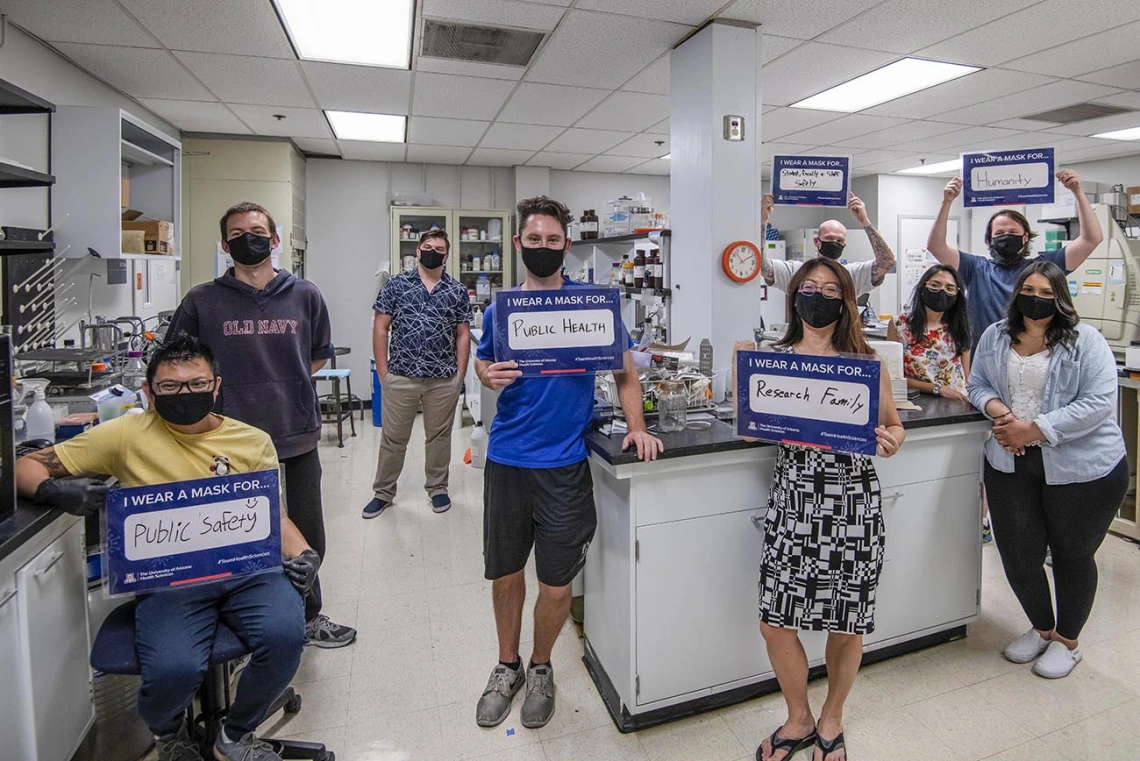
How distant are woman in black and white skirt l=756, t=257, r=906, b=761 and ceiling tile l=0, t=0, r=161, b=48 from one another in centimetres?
316

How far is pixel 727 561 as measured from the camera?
6.17ft

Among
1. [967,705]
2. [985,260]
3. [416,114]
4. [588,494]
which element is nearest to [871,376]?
[588,494]

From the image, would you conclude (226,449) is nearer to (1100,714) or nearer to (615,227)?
(1100,714)

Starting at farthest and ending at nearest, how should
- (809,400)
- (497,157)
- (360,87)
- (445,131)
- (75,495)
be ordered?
(497,157) → (445,131) → (360,87) → (809,400) → (75,495)

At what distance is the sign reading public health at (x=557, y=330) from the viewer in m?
1.67

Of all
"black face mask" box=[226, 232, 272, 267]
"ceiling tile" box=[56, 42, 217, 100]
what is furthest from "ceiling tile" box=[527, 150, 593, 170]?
"black face mask" box=[226, 232, 272, 267]

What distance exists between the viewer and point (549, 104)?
434 centimetres

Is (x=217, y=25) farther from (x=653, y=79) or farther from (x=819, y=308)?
(x=819, y=308)

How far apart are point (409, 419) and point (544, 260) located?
79.7 inches

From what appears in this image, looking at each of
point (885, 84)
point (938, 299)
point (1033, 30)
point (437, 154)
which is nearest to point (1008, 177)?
point (938, 299)

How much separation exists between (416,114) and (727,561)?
3927 mm

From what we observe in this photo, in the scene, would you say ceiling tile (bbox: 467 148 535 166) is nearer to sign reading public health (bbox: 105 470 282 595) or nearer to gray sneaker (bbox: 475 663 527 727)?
gray sneaker (bbox: 475 663 527 727)

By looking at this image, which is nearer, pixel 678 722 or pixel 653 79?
pixel 678 722

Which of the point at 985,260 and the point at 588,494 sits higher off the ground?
the point at 985,260
